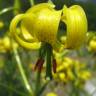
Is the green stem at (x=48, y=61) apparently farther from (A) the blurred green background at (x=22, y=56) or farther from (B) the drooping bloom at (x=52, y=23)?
(A) the blurred green background at (x=22, y=56)

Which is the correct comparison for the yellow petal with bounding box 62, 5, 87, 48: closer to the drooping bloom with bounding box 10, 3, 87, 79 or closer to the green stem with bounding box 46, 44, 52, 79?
the drooping bloom with bounding box 10, 3, 87, 79

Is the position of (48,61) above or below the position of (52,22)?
below

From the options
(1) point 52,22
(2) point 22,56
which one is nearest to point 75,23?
(1) point 52,22

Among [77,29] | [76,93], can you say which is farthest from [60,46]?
[76,93]

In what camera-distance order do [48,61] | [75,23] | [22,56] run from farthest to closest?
[22,56]
[48,61]
[75,23]

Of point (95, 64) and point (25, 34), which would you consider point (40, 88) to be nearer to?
point (25, 34)

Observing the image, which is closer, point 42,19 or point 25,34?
point 42,19

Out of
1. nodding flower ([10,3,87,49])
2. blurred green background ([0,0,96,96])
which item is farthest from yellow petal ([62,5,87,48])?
blurred green background ([0,0,96,96])

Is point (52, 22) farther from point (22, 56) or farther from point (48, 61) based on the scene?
point (22, 56)
